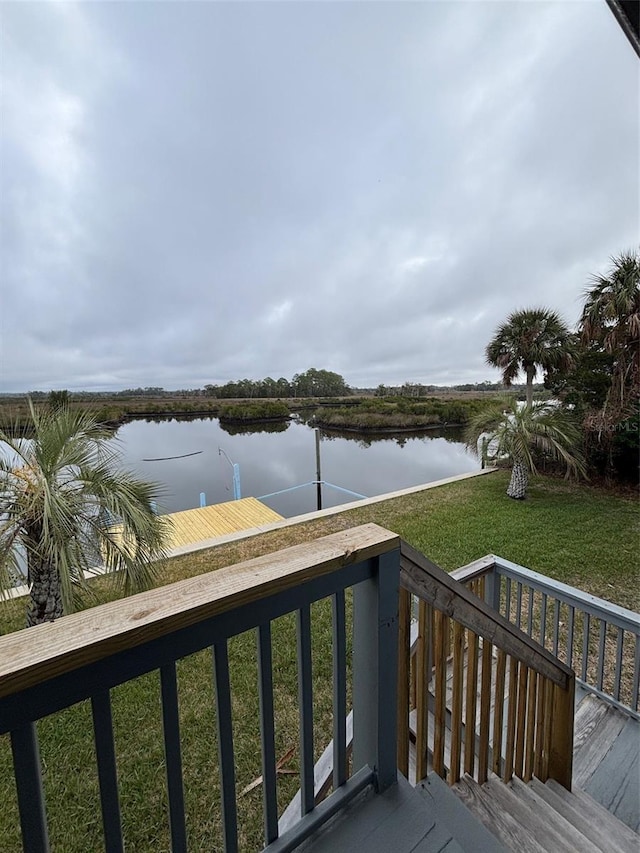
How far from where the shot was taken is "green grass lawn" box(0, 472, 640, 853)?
1580 mm

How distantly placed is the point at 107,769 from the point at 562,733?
193cm

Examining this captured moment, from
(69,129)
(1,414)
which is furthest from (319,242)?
(1,414)

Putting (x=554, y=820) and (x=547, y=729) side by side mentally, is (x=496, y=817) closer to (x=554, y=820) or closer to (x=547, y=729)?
(x=554, y=820)

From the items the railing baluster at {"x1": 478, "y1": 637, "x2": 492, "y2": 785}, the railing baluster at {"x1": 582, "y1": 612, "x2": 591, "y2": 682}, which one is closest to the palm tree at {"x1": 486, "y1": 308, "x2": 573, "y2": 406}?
the railing baluster at {"x1": 582, "y1": 612, "x2": 591, "y2": 682}

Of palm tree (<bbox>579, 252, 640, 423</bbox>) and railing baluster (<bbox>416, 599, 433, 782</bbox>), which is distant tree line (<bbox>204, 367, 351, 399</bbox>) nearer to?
palm tree (<bbox>579, 252, 640, 423</bbox>)

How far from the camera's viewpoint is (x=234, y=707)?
2.24 m

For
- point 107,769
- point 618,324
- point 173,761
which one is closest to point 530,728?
point 173,761

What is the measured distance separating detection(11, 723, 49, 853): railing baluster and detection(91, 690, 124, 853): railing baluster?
7 cm

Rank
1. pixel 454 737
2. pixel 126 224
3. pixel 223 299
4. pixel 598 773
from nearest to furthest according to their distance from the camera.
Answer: pixel 454 737, pixel 598 773, pixel 126 224, pixel 223 299

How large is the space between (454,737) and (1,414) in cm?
357

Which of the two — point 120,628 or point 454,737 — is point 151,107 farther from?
point 454,737

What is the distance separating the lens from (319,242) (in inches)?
431

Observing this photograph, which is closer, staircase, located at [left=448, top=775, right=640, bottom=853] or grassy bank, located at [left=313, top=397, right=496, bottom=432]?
staircase, located at [left=448, top=775, right=640, bottom=853]

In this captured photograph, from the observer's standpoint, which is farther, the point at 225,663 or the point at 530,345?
the point at 530,345
